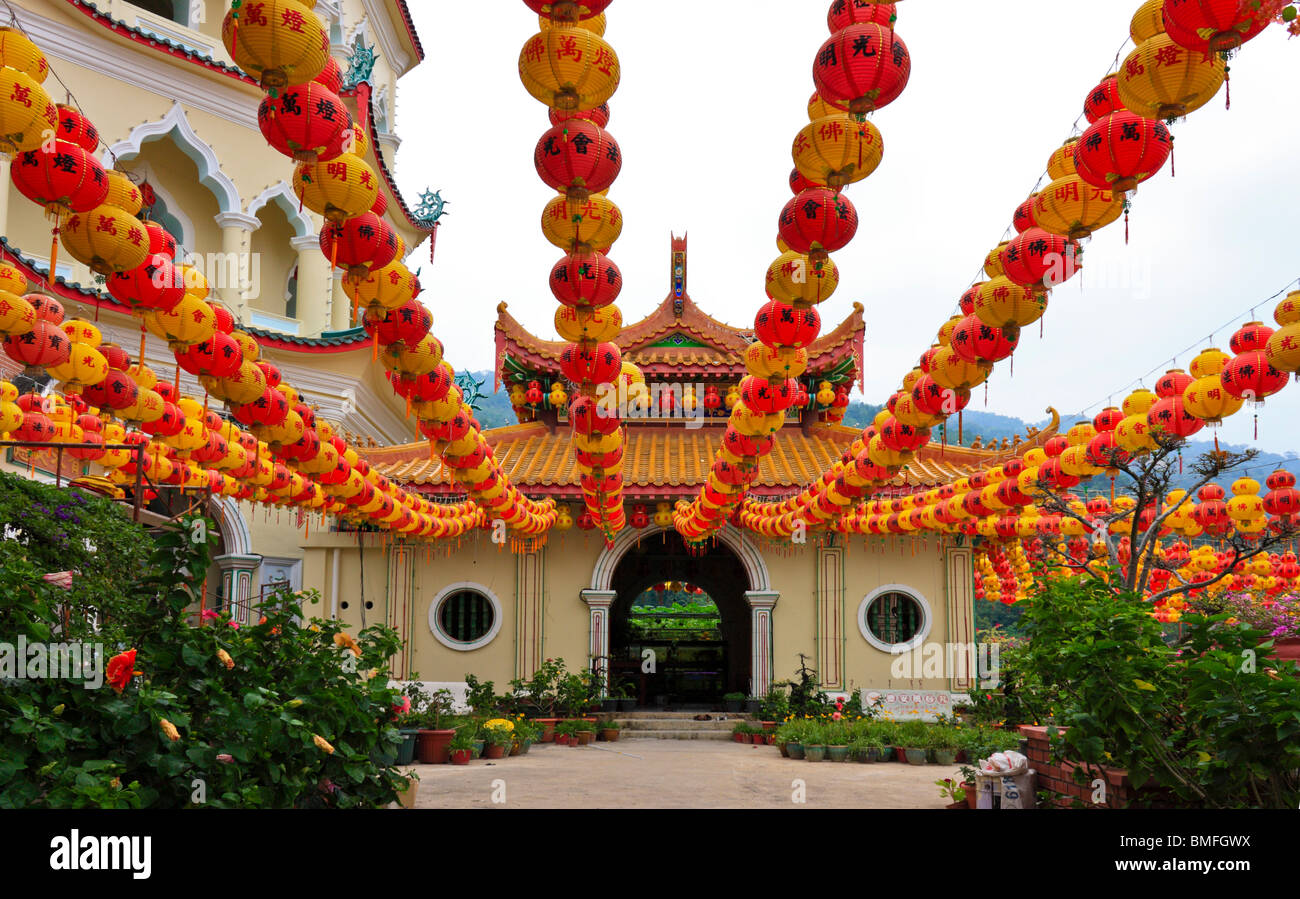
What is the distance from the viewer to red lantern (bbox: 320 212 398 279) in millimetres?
5156

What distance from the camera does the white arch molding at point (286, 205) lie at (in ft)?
57.4

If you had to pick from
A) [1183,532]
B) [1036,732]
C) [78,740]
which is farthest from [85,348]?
[1183,532]

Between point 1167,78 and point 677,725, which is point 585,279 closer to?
point 1167,78

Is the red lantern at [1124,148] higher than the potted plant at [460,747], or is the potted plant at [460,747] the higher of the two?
the red lantern at [1124,148]

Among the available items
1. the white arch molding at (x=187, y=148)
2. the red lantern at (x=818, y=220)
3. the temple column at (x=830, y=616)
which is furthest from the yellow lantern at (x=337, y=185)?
the white arch molding at (x=187, y=148)

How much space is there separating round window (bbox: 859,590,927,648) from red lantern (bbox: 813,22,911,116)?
12555mm

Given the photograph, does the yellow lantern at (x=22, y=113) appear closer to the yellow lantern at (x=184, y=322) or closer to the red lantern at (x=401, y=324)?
the yellow lantern at (x=184, y=322)

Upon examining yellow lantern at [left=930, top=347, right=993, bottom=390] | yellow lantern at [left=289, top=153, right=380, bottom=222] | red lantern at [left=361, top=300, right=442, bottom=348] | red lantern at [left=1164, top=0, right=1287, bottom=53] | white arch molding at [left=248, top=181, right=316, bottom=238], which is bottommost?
yellow lantern at [left=930, top=347, right=993, bottom=390]

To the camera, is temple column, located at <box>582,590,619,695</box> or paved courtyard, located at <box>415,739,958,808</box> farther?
temple column, located at <box>582,590,619,695</box>

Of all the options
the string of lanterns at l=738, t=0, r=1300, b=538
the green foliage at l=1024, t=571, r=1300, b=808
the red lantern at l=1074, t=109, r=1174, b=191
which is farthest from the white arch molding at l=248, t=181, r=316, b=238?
the green foliage at l=1024, t=571, r=1300, b=808

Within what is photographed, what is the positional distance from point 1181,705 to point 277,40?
5420 millimetres

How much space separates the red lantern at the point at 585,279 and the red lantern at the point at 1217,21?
9.78 ft

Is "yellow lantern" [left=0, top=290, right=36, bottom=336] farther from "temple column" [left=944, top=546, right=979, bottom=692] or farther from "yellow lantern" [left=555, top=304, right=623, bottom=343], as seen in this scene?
"temple column" [left=944, top=546, right=979, bottom=692]

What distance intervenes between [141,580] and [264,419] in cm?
245
